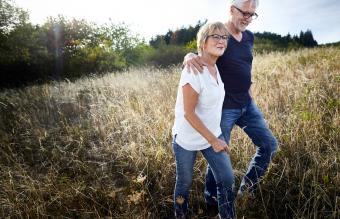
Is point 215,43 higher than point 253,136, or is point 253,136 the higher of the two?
point 215,43

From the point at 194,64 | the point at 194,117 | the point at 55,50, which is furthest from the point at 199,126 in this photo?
the point at 55,50

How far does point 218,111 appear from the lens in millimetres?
2078

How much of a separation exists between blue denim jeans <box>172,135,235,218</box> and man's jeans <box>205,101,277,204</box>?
0.37 meters

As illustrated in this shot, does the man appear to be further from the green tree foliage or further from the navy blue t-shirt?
the green tree foliage

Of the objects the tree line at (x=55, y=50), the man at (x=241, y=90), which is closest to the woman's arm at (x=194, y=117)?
the man at (x=241, y=90)

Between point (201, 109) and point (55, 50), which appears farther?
point (55, 50)

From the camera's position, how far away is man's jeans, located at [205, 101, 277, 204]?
2496 mm

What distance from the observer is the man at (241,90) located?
2.47 m

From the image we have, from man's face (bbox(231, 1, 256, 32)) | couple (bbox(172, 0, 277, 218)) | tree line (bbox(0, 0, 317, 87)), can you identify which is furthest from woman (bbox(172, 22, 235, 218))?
tree line (bbox(0, 0, 317, 87))

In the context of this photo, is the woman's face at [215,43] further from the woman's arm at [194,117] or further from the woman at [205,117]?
the woman's arm at [194,117]

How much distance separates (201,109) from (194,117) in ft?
0.38

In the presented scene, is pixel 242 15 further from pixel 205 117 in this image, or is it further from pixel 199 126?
pixel 199 126

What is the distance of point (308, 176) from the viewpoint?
8.94ft

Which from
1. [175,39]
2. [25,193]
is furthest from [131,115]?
[175,39]
